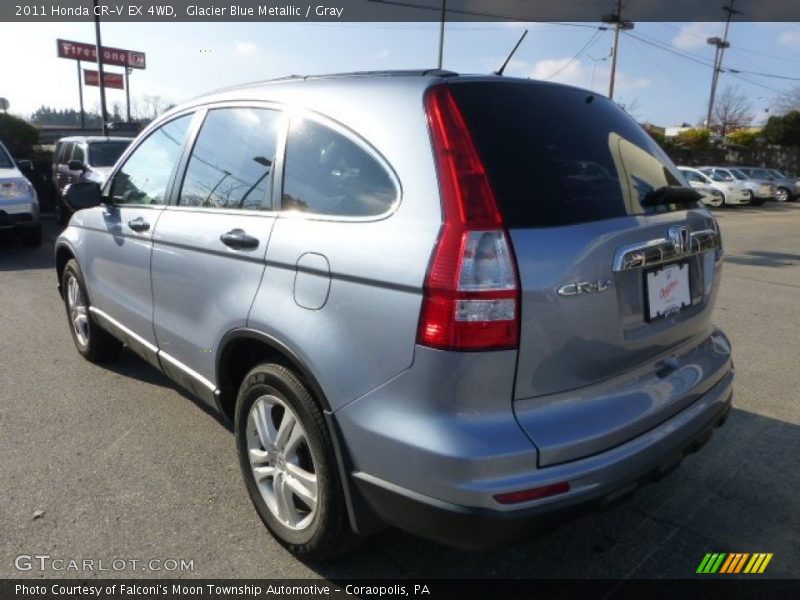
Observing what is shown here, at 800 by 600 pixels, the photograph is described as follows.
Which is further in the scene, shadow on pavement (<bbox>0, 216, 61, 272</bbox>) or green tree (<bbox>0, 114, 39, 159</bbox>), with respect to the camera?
green tree (<bbox>0, 114, 39, 159</bbox>)

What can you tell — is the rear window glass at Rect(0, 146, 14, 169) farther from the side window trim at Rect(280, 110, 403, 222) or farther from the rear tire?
the side window trim at Rect(280, 110, 403, 222)

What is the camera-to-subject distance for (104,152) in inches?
471

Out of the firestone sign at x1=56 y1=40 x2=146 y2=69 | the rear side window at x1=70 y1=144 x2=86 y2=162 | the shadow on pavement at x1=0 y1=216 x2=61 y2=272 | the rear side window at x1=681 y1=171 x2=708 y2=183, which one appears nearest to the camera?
the shadow on pavement at x1=0 y1=216 x2=61 y2=272

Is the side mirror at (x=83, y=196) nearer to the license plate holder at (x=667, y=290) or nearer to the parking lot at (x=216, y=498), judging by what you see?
the parking lot at (x=216, y=498)

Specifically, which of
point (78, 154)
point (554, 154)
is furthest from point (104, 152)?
point (554, 154)

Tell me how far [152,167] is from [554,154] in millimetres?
2449

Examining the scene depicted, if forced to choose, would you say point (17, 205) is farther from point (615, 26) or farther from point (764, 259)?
point (615, 26)

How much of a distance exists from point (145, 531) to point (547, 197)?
2148 millimetres

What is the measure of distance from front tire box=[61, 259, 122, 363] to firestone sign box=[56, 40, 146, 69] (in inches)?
1771

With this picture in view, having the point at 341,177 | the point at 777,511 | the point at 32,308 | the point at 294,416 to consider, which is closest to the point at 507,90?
the point at 341,177

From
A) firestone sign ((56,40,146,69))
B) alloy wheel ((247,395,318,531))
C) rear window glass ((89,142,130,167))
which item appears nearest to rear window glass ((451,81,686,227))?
alloy wheel ((247,395,318,531))

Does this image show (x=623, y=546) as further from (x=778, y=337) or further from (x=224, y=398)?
(x=778, y=337)

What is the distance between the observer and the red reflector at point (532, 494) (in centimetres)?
180

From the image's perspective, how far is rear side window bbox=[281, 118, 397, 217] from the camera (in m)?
2.08
